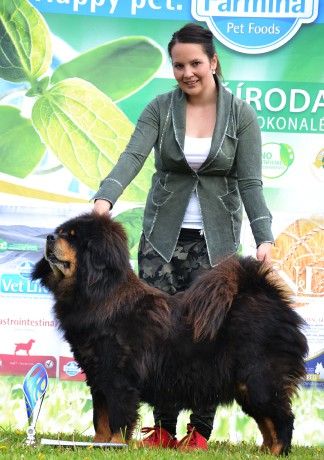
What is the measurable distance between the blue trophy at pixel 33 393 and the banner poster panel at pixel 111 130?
147 centimetres

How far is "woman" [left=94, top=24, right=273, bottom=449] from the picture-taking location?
14.4ft

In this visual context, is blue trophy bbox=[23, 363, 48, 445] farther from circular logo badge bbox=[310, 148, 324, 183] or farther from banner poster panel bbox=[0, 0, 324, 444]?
circular logo badge bbox=[310, 148, 324, 183]

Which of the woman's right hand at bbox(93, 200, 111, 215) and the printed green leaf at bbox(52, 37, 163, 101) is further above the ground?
the printed green leaf at bbox(52, 37, 163, 101)

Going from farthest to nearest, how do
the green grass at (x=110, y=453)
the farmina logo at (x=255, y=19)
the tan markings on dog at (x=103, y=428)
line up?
the farmina logo at (x=255, y=19), the tan markings on dog at (x=103, y=428), the green grass at (x=110, y=453)

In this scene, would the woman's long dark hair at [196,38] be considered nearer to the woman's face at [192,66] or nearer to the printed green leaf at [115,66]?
the woman's face at [192,66]

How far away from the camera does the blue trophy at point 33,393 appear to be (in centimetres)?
414

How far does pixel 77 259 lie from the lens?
13.7 ft

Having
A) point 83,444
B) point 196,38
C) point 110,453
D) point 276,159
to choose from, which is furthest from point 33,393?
point 276,159

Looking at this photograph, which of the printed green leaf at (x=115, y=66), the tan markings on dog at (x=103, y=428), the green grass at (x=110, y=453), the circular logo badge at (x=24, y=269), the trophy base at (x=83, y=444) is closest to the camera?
the green grass at (x=110, y=453)

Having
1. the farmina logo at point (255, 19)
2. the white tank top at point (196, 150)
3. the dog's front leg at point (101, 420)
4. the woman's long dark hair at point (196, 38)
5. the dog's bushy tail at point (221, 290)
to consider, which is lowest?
the dog's front leg at point (101, 420)

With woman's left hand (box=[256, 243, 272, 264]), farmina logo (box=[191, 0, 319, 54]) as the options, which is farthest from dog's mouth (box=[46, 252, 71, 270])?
farmina logo (box=[191, 0, 319, 54])

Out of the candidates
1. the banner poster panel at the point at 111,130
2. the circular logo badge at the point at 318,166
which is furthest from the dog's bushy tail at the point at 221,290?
the circular logo badge at the point at 318,166

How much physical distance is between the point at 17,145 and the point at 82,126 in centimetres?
47

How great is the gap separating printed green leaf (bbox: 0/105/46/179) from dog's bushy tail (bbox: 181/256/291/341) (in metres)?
1.92
